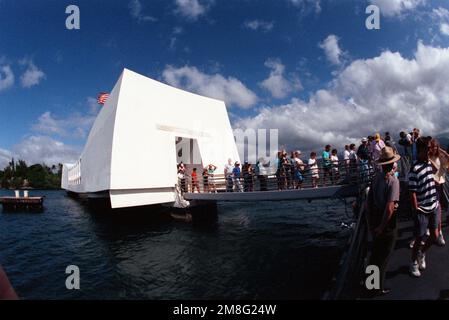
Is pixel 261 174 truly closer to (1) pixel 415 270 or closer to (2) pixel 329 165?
(2) pixel 329 165

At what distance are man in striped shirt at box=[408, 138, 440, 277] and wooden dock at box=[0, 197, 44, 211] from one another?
34574 millimetres

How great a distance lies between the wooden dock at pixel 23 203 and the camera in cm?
2931

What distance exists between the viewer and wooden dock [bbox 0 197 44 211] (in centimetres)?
2931

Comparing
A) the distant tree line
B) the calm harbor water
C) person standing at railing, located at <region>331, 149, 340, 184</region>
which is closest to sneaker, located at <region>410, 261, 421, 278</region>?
the calm harbor water

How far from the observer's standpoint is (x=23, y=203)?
29609 mm

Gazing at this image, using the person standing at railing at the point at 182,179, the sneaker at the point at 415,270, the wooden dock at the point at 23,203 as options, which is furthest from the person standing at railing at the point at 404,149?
the wooden dock at the point at 23,203

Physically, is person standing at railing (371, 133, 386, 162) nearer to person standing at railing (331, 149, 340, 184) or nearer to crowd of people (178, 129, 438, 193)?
crowd of people (178, 129, 438, 193)

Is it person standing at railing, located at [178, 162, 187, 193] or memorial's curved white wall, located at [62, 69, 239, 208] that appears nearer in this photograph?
memorial's curved white wall, located at [62, 69, 239, 208]

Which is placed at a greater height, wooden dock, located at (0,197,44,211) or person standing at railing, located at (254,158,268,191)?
person standing at railing, located at (254,158,268,191)

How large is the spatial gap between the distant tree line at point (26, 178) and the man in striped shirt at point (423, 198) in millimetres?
128441

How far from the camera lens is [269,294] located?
6395 mm

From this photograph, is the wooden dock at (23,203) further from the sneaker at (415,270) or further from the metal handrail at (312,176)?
the sneaker at (415,270)
